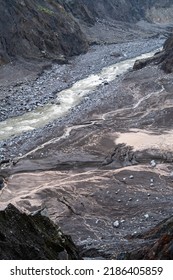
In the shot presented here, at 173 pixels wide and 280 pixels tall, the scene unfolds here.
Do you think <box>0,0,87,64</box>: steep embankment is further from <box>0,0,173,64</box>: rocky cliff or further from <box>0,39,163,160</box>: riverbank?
<box>0,39,163,160</box>: riverbank

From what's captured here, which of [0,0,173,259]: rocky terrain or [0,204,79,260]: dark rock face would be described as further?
[0,0,173,259]: rocky terrain

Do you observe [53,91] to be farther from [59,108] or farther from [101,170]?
[101,170]

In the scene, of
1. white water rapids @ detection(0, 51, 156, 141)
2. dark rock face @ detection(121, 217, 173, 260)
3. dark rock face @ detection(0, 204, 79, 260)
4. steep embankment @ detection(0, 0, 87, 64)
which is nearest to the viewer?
dark rock face @ detection(121, 217, 173, 260)

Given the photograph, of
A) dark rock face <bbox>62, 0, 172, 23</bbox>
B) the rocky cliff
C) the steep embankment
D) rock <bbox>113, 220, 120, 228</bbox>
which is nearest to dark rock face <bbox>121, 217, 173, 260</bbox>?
rock <bbox>113, 220, 120, 228</bbox>

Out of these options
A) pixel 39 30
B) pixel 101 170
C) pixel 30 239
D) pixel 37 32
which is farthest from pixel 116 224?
pixel 39 30

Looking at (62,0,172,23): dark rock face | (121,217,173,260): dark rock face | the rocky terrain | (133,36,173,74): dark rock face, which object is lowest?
(62,0,172,23): dark rock face

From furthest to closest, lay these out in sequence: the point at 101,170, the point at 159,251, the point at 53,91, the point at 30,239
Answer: the point at 53,91 → the point at 101,170 → the point at 30,239 → the point at 159,251

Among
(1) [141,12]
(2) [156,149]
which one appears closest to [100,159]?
(2) [156,149]
